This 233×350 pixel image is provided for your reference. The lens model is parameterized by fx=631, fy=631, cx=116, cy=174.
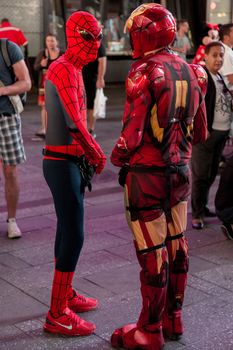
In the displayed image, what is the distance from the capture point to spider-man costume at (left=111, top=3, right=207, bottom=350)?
3334 millimetres

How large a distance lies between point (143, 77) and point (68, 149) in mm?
672

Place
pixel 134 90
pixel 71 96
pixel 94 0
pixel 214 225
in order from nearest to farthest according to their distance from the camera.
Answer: pixel 134 90
pixel 71 96
pixel 214 225
pixel 94 0

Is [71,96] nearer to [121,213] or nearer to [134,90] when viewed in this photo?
[134,90]

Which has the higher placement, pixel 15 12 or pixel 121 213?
pixel 15 12

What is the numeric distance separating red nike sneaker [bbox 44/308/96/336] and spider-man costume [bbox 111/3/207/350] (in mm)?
217

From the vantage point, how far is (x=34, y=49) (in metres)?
17.7

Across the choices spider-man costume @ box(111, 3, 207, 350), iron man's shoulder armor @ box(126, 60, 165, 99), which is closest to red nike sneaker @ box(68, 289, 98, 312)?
spider-man costume @ box(111, 3, 207, 350)

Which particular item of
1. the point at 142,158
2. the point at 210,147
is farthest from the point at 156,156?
the point at 210,147

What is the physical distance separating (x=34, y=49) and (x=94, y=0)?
2594mm

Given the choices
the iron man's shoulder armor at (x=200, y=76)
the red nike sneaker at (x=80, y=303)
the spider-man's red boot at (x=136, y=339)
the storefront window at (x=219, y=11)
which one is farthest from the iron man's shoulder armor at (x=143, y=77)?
the storefront window at (x=219, y=11)

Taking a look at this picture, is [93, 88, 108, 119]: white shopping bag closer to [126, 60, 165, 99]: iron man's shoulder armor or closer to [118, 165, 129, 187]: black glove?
[118, 165, 129, 187]: black glove

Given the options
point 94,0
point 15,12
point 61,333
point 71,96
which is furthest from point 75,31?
point 94,0

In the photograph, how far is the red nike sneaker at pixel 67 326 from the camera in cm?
380

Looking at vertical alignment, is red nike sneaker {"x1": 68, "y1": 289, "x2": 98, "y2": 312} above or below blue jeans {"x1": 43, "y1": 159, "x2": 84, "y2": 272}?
below
